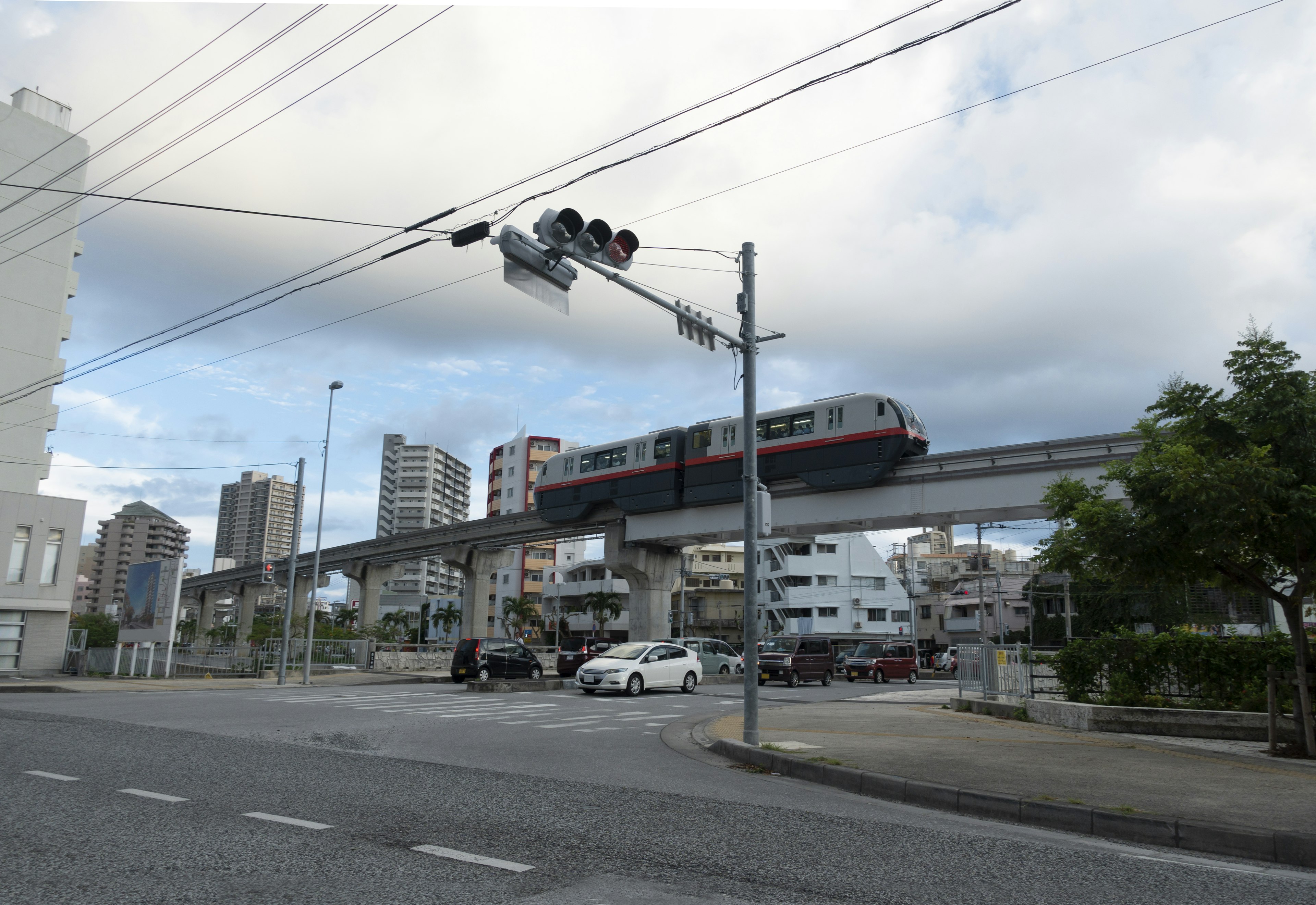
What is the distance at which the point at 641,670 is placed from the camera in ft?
76.0

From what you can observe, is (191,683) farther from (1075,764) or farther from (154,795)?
(1075,764)

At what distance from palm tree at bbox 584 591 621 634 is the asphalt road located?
67.7m

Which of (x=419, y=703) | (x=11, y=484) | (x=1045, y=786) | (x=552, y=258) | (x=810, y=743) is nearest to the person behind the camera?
(x=1045, y=786)

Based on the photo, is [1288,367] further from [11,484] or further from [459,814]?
[11,484]

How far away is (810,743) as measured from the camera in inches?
460

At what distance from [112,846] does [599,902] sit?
330 centimetres

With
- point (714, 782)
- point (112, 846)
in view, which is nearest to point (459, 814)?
point (112, 846)

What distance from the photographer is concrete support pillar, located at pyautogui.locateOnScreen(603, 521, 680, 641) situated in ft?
138

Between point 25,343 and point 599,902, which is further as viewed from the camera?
point 25,343

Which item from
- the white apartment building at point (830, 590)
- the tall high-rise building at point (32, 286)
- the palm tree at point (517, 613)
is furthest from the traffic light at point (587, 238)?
the palm tree at point (517, 613)

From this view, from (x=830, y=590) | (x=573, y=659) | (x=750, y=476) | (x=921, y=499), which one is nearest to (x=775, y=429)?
(x=921, y=499)

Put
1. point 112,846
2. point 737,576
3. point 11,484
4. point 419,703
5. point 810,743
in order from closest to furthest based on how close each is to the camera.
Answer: point 112,846 < point 810,743 < point 419,703 < point 11,484 < point 737,576

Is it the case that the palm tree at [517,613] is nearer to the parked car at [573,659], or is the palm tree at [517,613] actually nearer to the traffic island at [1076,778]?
the parked car at [573,659]

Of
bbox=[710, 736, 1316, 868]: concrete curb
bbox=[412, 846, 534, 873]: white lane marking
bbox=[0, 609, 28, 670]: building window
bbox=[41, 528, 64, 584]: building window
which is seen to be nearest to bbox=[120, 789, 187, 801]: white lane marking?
bbox=[412, 846, 534, 873]: white lane marking
